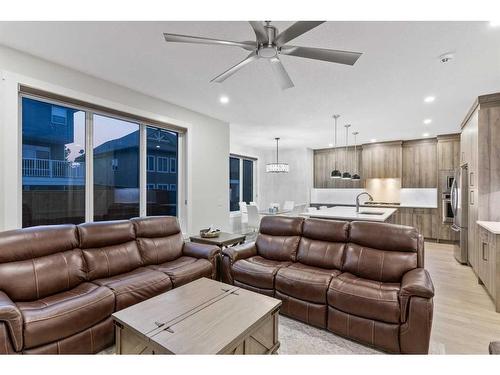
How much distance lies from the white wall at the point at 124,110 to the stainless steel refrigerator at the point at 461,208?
432cm

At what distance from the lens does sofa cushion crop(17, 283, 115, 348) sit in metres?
1.76

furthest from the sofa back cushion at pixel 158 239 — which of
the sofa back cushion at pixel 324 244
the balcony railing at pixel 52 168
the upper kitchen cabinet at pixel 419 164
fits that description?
the upper kitchen cabinet at pixel 419 164

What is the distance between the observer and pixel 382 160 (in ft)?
23.3

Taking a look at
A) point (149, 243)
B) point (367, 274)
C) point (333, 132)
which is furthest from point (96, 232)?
point (333, 132)

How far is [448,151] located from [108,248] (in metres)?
7.45

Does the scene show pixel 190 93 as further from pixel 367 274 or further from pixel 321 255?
pixel 367 274

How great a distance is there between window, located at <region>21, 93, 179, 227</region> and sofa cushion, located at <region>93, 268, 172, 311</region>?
4.18 ft

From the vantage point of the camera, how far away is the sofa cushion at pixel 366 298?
6.77 feet

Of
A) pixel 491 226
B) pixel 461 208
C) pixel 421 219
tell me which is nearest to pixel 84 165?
pixel 491 226

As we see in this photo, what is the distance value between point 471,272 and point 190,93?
17.4 ft

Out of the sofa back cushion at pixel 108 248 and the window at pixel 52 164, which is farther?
the window at pixel 52 164

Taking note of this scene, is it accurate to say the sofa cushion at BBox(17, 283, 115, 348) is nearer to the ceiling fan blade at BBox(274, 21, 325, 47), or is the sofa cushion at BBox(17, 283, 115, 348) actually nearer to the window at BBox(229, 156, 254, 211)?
the ceiling fan blade at BBox(274, 21, 325, 47)

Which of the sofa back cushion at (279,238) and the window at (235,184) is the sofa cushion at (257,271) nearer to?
the sofa back cushion at (279,238)

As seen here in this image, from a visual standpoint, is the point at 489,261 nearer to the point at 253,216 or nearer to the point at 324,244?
the point at 324,244
